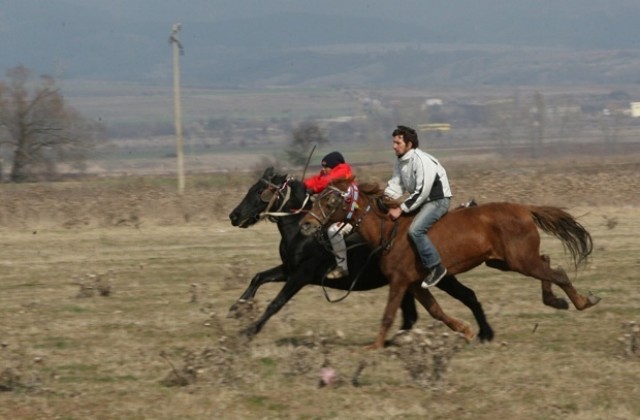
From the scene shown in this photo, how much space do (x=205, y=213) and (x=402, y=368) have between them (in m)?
22.5

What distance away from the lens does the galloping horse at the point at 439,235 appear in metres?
13.2

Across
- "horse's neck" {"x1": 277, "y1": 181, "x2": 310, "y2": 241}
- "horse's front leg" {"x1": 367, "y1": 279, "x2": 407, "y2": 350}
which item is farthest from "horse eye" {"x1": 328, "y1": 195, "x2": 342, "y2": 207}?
"horse's neck" {"x1": 277, "y1": 181, "x2": 310, "y2": 241}

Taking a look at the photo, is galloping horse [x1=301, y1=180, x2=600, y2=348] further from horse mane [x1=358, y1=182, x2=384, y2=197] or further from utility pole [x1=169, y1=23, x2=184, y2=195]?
utility pole [x1=169, y1=23, x2=184, y2=195]

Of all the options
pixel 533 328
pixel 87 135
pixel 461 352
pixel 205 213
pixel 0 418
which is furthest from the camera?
pixel 87 135

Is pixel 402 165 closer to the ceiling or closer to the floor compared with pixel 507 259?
closer to the ceiling

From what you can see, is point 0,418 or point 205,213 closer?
point 0,418

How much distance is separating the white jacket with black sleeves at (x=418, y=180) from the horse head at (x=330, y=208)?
0.39 meters

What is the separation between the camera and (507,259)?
13336 millimetres

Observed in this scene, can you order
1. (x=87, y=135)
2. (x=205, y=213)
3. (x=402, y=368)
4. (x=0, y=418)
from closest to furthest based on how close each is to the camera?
(x=0, y=418)
(x=402, y=368)
(x=205, y=213)
(x=87, y=135)

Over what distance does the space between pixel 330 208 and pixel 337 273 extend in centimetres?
103

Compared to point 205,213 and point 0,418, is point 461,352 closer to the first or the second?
point 0,418

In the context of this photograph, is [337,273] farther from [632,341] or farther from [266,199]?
[632,341]

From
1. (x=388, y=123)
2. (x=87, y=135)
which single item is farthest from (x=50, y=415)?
(x=388, y=123)

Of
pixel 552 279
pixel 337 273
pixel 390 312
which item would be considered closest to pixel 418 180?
pixel 390 312
